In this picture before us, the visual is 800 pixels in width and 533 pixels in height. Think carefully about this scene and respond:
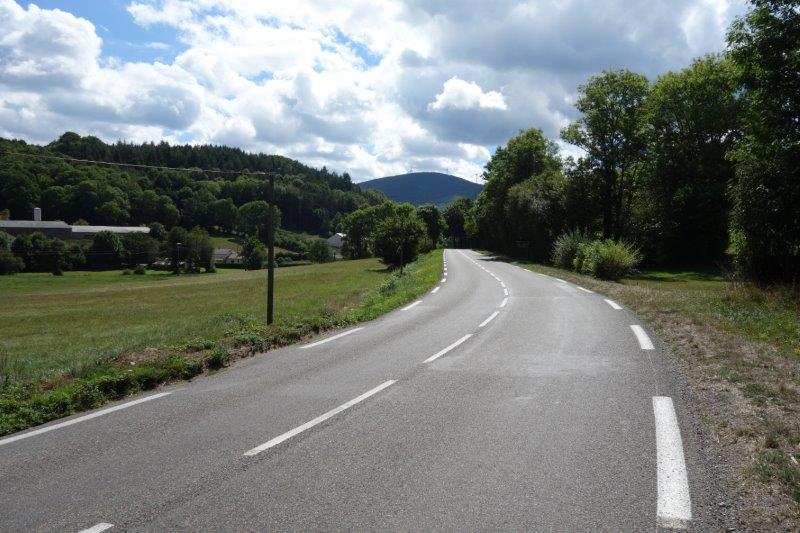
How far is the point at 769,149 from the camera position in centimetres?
1769

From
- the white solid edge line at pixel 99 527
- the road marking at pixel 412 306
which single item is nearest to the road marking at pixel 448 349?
the road marking at pixel 412 306

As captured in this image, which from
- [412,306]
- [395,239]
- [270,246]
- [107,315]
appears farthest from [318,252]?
[270,246]

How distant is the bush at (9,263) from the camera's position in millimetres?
55594

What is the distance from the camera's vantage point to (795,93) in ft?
58.9

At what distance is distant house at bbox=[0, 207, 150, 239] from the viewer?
215 ft

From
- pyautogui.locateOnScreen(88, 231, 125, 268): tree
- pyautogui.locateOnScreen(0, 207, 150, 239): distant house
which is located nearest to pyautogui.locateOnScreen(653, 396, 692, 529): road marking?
pyautogui.locateOnScreen(0, 207, 150, 239): distant house

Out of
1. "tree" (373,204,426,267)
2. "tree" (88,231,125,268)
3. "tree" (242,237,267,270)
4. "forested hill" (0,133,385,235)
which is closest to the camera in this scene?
"forested hill" (0,133,385,235)

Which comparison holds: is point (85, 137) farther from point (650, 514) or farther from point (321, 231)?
point (650, 514)

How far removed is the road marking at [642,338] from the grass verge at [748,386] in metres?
0.38

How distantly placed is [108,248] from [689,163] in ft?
210

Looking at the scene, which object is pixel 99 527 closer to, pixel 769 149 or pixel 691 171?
pixel 769 149

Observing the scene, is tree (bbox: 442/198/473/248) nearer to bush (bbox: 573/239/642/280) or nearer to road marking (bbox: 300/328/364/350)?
bush (bbox: 573/239/642/280)

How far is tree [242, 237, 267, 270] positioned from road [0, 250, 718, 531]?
78944 mm

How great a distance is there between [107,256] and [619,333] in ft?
232
